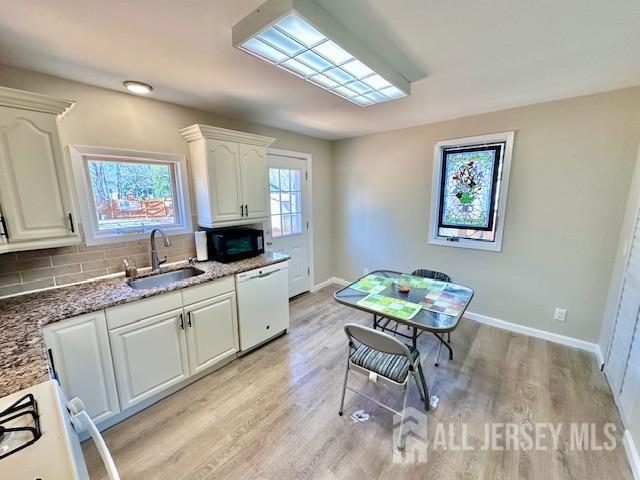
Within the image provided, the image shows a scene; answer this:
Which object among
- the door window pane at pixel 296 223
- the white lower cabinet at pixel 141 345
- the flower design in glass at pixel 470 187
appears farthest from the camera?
the door window pane at pixel 296 223

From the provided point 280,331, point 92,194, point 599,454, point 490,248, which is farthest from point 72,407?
point 490,248

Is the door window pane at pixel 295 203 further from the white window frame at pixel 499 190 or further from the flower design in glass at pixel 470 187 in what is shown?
the flower design in glass at pixel 470 187

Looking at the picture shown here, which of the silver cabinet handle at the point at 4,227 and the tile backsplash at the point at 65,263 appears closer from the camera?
the silver cabinet handle at the point at 4,227

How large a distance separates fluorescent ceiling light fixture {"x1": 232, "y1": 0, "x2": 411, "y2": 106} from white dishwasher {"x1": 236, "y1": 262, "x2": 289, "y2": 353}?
169 centimetres

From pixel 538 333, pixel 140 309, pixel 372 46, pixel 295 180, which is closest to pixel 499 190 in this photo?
pixel 538 333

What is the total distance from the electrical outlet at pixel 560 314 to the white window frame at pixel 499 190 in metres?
0.77

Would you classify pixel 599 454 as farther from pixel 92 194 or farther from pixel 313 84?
pixel 92 194

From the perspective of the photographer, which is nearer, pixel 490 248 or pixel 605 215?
pixel 605 215

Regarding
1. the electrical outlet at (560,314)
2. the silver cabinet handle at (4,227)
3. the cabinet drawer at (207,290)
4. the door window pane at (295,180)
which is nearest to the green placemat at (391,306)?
the cabinet drawer at (207,290)

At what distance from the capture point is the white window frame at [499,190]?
266cm

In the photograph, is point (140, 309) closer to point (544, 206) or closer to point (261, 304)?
point (261, 304)

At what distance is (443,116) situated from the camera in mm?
2840

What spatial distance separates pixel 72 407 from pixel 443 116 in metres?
3.52

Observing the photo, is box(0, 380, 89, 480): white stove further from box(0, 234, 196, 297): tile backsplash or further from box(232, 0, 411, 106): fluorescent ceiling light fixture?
box(232, 0, 411, 106): fluorescent ceiling light fixture
